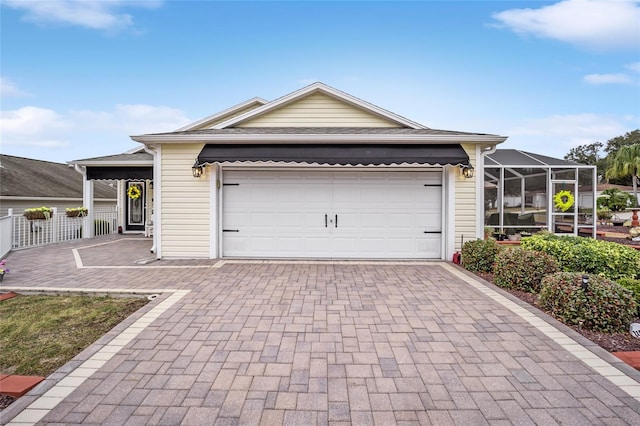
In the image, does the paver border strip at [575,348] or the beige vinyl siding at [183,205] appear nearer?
the paver border strip at [575,348]

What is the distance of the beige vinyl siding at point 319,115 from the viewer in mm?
9617

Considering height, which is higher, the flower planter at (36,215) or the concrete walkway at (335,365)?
the flower planter at (36,215)

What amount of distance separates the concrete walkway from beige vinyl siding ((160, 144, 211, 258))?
8.64 feet

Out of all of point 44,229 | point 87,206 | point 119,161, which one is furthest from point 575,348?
point 87,206

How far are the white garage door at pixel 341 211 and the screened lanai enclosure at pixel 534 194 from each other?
3.77 meters

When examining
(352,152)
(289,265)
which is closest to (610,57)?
(352,152)

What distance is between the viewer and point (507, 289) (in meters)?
5.83

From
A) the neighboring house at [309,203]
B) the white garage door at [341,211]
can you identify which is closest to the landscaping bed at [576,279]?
the neighboring house at [309,203]

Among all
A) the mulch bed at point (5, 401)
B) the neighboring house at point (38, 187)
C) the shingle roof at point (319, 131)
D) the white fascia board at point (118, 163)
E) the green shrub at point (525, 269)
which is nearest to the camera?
the mulch bed at point (5, 401)

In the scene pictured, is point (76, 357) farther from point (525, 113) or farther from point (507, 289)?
point (525, 113)

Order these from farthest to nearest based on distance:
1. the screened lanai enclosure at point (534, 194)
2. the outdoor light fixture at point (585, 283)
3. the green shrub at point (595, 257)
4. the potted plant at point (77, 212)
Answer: the potted plant at point (77, 212), the screened lanai enclosure at point (534, 194), the green shrub at point (595, 257), the outdoor light fixture at point (585, 283)

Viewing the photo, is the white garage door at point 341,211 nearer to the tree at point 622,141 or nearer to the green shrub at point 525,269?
the green shrub at point 525,269

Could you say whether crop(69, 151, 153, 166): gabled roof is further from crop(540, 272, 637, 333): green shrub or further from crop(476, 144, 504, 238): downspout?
crop(540, 272, 637, 333): green shrub

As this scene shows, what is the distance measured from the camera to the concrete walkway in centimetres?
244
